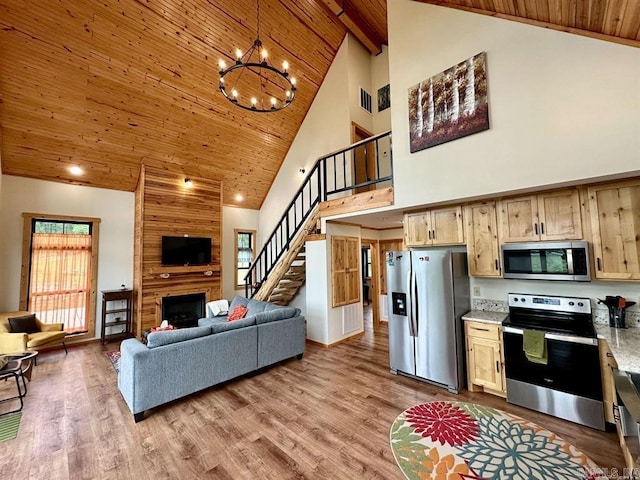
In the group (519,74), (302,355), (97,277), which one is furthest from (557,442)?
(97,277)

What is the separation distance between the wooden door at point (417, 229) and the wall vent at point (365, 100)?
3.84m

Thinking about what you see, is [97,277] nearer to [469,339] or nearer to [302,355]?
[302,355]

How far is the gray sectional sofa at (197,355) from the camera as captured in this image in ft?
9.97

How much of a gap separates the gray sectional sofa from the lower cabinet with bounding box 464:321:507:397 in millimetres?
2489

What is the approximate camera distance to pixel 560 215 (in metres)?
3.12

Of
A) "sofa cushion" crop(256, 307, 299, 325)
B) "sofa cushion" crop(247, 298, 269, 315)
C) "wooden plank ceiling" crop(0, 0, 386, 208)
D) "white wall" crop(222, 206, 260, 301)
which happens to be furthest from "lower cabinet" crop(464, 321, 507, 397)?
"white wall" crop(222, 206, 260, 301)

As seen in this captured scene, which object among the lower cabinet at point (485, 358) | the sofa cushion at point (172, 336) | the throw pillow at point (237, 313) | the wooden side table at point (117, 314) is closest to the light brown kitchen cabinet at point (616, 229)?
the lower cabinet at point (485, 358)

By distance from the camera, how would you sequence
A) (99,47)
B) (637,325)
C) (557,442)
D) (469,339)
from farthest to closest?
(99,47)
(469,339)
(637,325)
(557,442)

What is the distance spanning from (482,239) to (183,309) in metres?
6.31

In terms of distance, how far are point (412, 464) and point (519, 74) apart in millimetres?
3972

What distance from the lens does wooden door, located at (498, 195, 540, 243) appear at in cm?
329

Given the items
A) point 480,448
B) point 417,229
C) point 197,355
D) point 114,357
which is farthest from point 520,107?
point 114,357

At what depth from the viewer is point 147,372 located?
3.04m

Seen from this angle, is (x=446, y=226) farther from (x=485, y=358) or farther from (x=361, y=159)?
(x=361, y=159)
